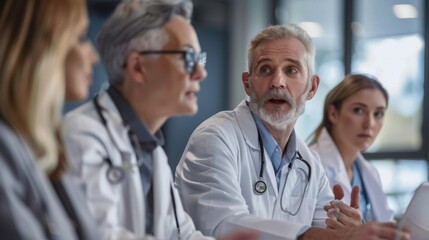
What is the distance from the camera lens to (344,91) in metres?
3.79

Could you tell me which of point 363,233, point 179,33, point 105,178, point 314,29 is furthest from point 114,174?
point 314,29

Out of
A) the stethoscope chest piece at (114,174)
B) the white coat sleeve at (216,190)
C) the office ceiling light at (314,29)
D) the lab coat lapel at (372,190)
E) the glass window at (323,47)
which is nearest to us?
the stethoscope chest piece at (114,174)

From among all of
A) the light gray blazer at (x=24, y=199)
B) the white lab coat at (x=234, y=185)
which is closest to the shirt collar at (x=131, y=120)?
the light gray blazer at (x=24, y=199)

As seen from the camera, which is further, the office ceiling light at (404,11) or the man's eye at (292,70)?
the office ceiling light at (404,11)

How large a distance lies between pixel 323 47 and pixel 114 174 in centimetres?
621

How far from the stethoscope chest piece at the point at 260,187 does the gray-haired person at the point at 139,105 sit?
2.20 ft

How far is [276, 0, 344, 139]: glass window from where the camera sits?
301 inches

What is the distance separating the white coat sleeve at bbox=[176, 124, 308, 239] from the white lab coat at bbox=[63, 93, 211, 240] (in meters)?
0.43

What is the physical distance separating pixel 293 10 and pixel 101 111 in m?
6.39

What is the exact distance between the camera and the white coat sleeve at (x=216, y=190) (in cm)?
228

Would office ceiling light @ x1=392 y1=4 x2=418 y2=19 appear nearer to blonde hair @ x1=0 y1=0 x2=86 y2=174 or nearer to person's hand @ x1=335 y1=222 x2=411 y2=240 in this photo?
person's hand @ x1=335 y1=222 x2=411 y2=240

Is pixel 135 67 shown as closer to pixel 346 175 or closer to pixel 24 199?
pixel 24 199

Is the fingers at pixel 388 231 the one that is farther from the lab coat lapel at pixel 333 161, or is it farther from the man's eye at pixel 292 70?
the lab coat lapel at pixel 333 161

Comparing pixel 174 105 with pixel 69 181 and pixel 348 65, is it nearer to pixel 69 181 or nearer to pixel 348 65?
pixel 69 181
